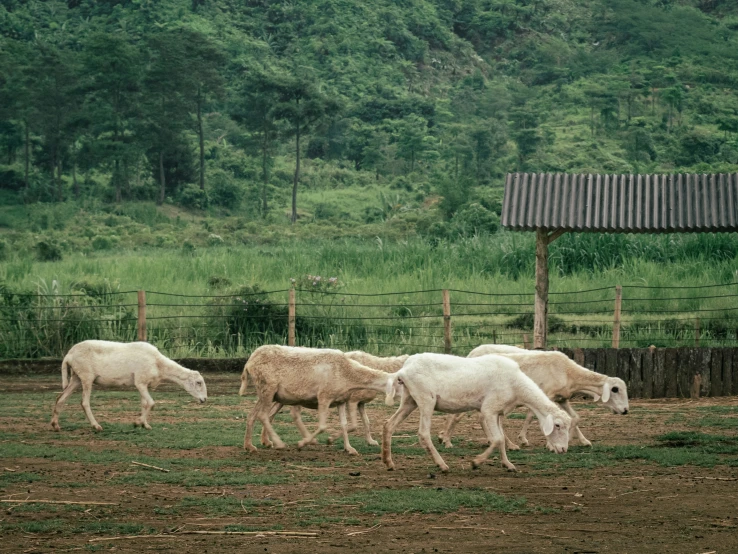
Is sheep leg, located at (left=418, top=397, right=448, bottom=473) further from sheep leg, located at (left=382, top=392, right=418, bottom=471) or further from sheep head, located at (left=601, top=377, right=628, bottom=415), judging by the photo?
sheep head, located at (left=601, top=377, right=628, bottom=415)

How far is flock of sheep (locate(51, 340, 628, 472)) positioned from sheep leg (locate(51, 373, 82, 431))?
0.05ft

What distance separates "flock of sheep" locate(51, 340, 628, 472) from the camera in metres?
10.5

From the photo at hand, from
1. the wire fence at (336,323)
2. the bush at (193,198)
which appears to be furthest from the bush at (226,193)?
the wire fence at (336,323)

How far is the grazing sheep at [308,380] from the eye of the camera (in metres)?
11.5

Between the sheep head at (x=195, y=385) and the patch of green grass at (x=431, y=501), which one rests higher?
the sheep head at (x=195, y=385)

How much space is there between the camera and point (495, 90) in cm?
6969

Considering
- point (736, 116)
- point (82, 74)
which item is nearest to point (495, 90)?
point (736, 116)

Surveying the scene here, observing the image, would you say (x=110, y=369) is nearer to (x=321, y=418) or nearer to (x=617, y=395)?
(x=321, y=418)

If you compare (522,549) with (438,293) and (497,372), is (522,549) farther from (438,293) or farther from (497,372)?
(438,293)

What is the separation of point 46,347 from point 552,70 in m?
61.5

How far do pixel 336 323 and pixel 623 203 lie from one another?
6559 millimetres

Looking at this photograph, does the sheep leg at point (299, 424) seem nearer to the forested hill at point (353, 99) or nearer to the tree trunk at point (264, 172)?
the forested hill at point (353, 99)

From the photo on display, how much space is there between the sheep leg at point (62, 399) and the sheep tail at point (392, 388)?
425 cm

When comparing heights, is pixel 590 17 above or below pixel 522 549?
above
